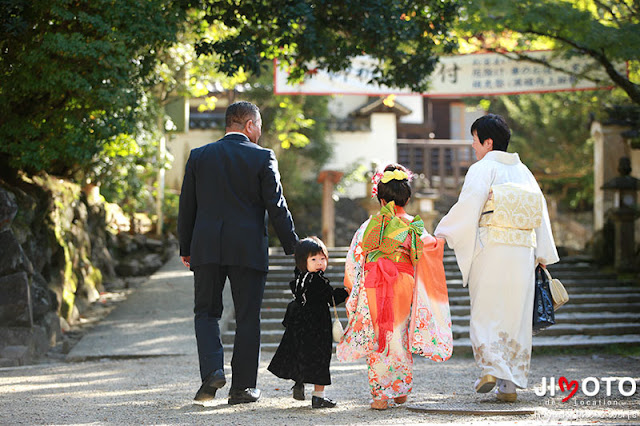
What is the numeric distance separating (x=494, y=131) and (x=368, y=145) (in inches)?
763

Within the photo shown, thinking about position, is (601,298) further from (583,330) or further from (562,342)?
(562,342)

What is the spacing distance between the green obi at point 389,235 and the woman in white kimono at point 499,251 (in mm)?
340

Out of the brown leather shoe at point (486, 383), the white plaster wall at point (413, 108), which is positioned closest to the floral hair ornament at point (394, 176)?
the brown leather shoe at point (486, 383)

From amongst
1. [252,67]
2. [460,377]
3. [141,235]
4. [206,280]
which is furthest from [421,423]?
[141,235]

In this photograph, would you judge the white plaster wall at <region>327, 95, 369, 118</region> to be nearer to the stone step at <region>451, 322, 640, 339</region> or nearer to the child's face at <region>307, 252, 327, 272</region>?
the stone step at <region>451, 322, 640, 339</region>

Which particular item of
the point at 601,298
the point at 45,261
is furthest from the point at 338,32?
the point at 601,298

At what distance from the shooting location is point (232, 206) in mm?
5484

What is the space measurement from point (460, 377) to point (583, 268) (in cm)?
714

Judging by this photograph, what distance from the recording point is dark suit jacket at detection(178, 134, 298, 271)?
5.40 metres

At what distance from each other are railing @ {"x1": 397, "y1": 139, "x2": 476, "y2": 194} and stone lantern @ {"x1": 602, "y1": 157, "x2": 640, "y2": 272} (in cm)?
1079

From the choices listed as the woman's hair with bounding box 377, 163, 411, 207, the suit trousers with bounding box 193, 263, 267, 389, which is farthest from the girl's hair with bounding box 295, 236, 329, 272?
the woman's hair with bounding box 377, 163, 411, 207

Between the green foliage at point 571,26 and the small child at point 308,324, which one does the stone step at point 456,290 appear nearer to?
the green foliage at point 571,26

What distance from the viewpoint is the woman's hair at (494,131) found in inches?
229

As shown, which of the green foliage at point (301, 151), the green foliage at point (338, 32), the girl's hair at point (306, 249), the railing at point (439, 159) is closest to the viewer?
A: the girl's hair at point (306, 249)
